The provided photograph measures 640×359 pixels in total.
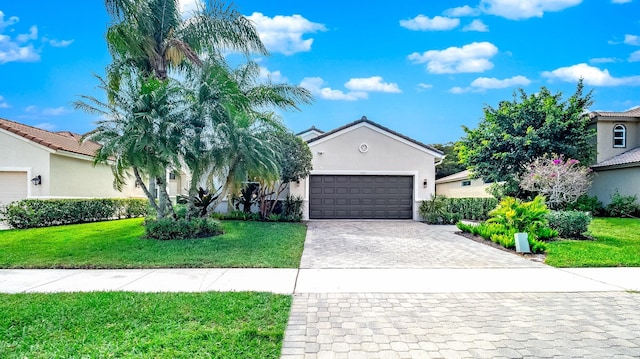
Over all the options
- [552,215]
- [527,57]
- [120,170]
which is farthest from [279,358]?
[527,57]

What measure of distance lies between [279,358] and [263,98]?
40.4ft

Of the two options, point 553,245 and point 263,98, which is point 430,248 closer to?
point 553,245

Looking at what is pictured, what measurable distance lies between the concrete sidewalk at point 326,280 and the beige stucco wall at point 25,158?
372 inches

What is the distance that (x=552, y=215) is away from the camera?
37.1ft

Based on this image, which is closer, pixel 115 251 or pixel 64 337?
pixel 64 337

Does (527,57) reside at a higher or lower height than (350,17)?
lower

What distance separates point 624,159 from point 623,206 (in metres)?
2.63

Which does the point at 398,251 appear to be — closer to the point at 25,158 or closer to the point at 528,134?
the point at 528,134

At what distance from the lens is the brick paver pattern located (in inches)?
134

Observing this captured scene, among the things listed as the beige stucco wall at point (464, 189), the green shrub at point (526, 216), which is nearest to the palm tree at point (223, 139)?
the green shrub at point (526, 216)

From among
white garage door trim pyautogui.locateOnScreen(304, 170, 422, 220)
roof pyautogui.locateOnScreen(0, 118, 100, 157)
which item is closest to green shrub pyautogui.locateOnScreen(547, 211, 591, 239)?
white garage door trim pyautogui.locateOnScreen(304, 170, 422, 220)

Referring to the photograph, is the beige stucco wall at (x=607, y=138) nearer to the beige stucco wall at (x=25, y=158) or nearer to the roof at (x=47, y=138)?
the roof at (x=47, y=138)

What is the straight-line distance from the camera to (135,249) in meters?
8.41

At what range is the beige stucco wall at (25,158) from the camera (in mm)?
13984
